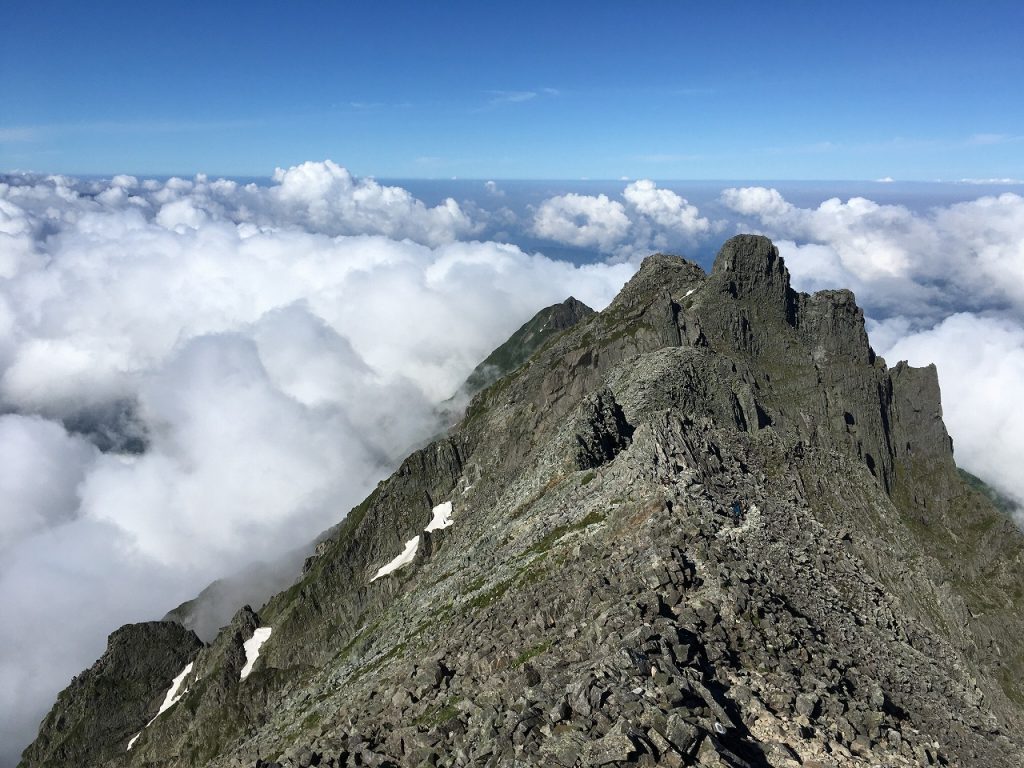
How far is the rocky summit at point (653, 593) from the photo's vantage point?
26969 mm

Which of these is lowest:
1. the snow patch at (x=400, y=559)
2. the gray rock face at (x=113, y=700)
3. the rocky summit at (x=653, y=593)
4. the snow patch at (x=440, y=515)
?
the gray rock face at (x=113, y=700)

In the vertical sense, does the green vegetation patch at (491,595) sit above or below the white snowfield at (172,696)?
above

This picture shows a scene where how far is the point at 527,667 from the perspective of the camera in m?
31.1

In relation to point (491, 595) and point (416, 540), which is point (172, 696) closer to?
point (416, 540)

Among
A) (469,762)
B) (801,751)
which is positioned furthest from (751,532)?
(469,762)

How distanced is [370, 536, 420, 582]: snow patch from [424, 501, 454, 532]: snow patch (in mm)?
3940

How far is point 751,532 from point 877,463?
10385 centimetres

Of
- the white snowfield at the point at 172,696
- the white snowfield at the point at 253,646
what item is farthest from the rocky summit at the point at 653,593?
the white snowfield at the point at 172,696

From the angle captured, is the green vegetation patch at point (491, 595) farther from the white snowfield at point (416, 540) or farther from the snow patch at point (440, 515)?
the snow patch at point (440, 515)

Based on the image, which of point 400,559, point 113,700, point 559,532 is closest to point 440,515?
point 400,559

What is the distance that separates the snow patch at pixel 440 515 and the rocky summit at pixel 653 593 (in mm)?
675

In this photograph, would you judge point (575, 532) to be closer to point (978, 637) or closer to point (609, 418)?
point (609, 418)

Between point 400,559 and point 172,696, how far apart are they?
184ft

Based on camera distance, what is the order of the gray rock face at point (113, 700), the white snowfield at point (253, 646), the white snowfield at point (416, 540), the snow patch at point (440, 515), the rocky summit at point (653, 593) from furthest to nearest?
the snow patch at point (440, 515) < the gray rock face at point (113, 700) < the white snowfield at point (416, 540) < the white snowfield at point (253, 646) < the rocky summit at point (653, 593)
